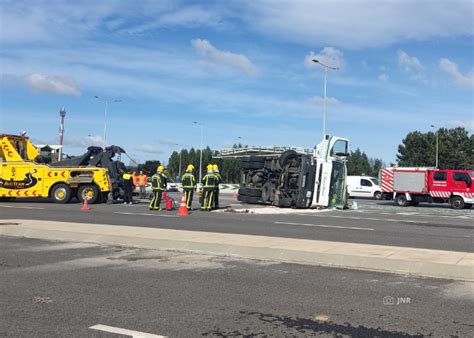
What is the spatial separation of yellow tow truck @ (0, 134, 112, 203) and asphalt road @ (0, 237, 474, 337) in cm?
1499

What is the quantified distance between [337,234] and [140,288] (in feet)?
23.7

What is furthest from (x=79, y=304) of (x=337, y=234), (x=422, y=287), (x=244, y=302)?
(x=337, y=234)

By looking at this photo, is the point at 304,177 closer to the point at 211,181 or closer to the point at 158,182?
the point at 211,181

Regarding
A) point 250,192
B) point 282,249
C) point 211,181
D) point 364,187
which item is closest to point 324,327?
point 282,249

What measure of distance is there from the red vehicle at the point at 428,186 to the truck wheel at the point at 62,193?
1756 centimetres

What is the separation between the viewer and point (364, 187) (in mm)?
39750

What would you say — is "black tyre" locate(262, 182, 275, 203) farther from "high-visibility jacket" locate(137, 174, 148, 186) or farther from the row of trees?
the row of trees

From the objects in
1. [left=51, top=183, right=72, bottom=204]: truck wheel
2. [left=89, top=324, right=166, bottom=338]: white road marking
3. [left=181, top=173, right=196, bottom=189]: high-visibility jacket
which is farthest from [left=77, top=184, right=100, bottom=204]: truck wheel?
[left=89, top=324, right=166, bottom=338]: white road marking

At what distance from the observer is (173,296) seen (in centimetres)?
648

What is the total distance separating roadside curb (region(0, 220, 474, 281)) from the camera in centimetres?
826

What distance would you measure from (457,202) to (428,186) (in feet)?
5.74

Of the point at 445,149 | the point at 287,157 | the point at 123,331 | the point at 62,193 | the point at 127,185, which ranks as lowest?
the point at 123,331

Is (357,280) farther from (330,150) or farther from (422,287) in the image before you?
(330,150)

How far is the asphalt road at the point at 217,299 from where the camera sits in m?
5.22
